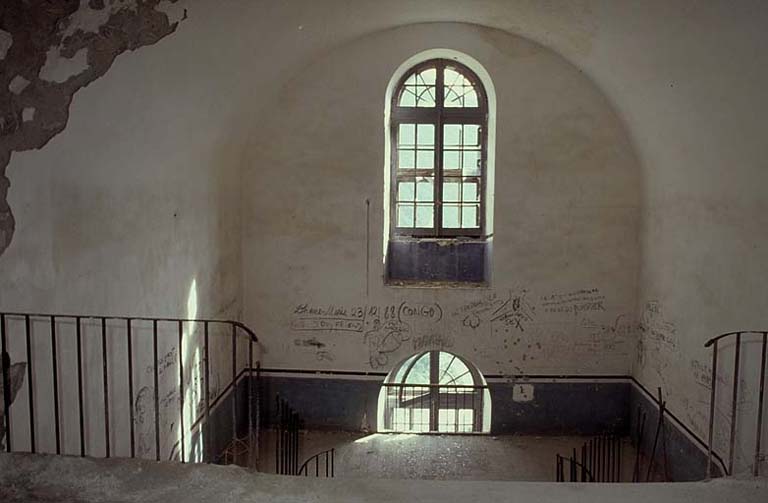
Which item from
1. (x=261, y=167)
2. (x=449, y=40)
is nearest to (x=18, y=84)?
(x=261, y=167)

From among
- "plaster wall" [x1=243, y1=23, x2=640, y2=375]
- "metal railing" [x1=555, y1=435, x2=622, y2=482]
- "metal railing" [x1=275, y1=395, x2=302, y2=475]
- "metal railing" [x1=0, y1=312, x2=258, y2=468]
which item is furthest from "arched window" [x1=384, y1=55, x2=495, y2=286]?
"metal railing" [x1=0, y1=312, x2=258, y2=468]

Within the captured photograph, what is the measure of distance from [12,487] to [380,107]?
6.21m

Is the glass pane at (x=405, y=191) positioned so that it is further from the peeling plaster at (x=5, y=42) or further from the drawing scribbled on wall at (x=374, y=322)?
the peeling plaster at (x=5, y=42)

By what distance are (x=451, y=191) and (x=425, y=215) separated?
446 millimetres

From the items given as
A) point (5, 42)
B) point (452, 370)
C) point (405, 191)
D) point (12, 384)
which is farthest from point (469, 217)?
point (5, 42)

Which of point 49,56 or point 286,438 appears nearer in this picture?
point 49,56

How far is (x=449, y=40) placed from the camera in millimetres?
8500

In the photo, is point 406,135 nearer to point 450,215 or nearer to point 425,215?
point 425,215

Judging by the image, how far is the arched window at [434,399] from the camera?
965cm

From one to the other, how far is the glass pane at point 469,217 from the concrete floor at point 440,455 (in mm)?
2633

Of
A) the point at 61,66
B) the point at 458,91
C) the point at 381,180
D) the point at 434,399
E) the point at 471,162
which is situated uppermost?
the point at 458,91

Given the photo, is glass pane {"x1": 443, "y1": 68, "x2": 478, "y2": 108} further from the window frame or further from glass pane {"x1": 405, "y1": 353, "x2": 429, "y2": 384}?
glass pane {"x1": 405, "y1": 353, "x2": 429, "y2": 384}

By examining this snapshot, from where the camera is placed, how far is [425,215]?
924 centimetres

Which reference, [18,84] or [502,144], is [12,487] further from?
[502,144]
